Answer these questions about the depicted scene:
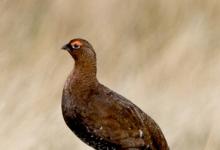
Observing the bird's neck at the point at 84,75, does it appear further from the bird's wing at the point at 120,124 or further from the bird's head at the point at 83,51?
the bird's wing at the point at 120,124

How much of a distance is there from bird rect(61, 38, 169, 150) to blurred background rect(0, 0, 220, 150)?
237 cm

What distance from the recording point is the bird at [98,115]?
9336 mm

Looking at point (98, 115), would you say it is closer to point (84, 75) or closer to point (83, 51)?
point (84, 75)

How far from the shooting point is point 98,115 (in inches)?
372

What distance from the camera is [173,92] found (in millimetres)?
12891

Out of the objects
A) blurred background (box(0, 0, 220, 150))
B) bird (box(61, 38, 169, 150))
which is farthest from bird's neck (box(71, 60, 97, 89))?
blurred background (box(0, 0, 220, 150))

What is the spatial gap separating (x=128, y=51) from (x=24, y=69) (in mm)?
1012

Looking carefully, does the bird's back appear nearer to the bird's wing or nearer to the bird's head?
the bird's wing

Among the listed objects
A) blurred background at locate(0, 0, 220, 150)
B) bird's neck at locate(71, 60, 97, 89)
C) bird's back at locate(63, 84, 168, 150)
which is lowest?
bird's back at locate(63, 84, 168, 150)

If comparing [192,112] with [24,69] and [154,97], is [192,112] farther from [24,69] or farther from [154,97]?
[24,69]

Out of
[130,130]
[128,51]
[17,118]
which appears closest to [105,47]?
[128,51]

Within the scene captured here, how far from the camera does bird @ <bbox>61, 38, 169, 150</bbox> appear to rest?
9336mm

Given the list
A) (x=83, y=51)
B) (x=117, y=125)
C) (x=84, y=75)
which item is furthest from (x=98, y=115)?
(x=83, y=51)

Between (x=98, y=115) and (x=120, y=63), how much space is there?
3906mm
